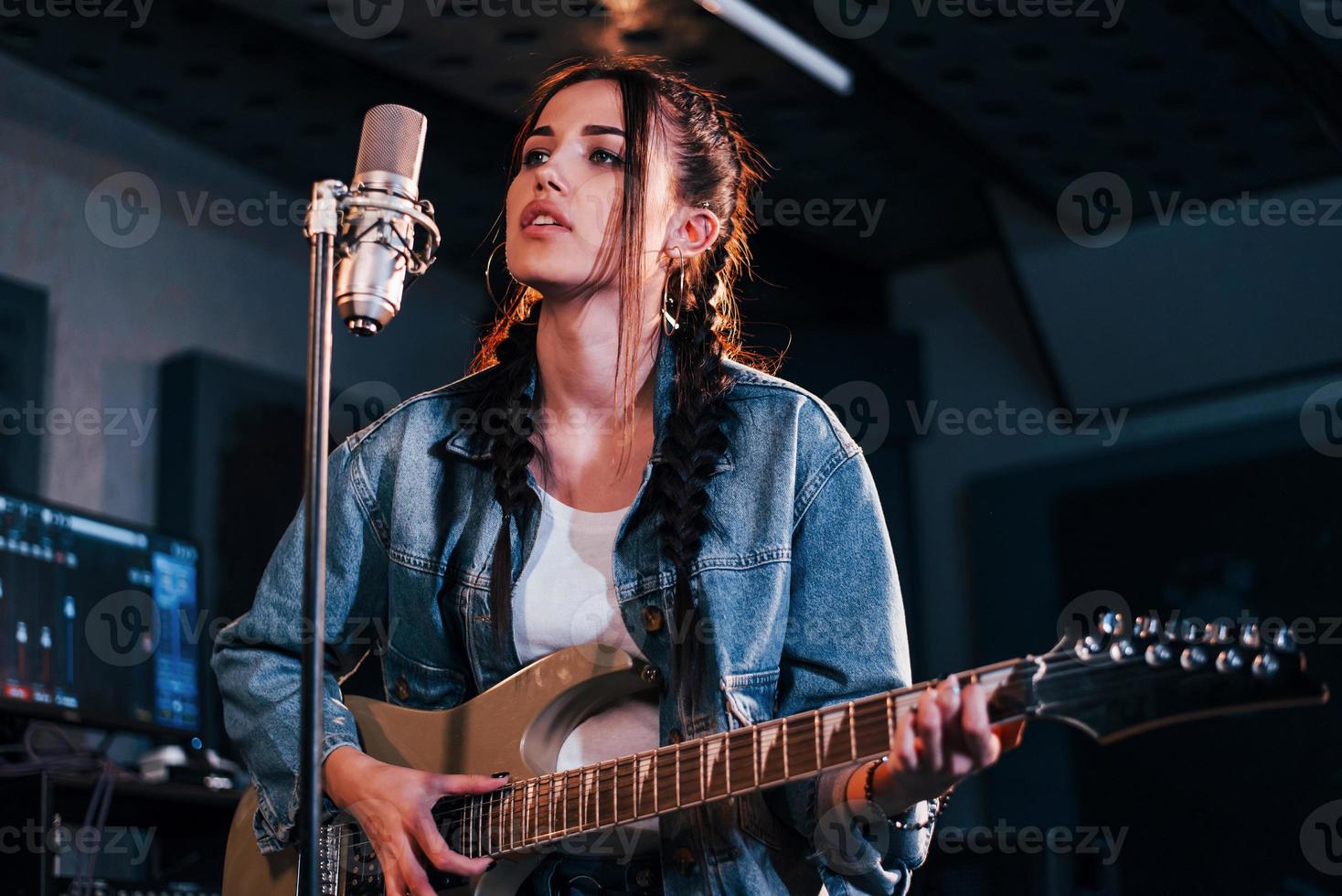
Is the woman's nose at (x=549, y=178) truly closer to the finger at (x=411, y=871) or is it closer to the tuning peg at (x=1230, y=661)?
the finger at (x=411, y=871)

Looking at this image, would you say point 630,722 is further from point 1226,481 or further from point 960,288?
point 960,288

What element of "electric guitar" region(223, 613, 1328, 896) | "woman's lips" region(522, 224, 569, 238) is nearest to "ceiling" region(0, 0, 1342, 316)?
"woman's lips" region(522, 224, 569, 238)

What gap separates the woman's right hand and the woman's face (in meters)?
0.67

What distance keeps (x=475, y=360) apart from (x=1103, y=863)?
182cm

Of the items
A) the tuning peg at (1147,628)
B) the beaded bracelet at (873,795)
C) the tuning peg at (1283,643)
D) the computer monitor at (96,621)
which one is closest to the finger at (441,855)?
the beaded bracelet at (873,795)

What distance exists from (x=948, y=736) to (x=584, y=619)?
23.0 inches

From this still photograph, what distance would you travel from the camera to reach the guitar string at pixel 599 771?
1.43m

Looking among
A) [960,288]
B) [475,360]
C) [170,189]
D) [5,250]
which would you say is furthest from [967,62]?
[5,250]

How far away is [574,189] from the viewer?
2047 millimetres

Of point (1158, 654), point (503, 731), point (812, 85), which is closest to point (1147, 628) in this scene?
point (1158, 654)

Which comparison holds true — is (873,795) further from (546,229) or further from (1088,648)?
(546,229)

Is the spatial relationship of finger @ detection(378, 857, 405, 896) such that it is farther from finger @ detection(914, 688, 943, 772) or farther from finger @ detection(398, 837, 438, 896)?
finger @ detection(914, 688, 943, 772)

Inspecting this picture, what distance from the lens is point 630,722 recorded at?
1.82m

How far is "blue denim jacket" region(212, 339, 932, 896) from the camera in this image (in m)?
1.70
